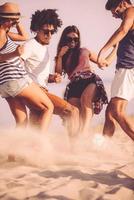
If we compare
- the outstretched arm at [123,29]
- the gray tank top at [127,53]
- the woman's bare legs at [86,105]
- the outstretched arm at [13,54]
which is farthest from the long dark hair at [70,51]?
the outstretched arm at [13,54]

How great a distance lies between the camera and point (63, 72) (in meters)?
5.48

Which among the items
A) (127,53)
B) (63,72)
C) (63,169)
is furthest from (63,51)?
(63,169)

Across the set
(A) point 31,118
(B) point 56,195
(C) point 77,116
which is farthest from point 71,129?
(B) point 56,195

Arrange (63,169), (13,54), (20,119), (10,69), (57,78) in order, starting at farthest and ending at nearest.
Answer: (57,78)
(20,119)
(10,69)
(63,169)
(13,54)

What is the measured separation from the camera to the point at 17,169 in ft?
14.4

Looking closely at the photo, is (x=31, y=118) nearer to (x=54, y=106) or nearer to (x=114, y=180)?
(x=54, y=106)

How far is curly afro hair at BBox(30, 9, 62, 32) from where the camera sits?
512cm

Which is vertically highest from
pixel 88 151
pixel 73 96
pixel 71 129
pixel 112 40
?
pixel 112 40

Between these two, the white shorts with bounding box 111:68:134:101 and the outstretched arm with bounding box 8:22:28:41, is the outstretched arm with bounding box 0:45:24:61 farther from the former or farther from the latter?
the white shorts with bounding box 111:68:134:101

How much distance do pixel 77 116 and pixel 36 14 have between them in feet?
4.06

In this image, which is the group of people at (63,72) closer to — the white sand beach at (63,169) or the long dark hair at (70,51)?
the long dark hair at (70,51)

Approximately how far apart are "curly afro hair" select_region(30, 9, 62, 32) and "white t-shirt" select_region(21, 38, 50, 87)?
311 millimetres

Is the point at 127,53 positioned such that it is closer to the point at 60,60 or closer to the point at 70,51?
the point at 70,51

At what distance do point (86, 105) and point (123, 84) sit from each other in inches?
25.7
